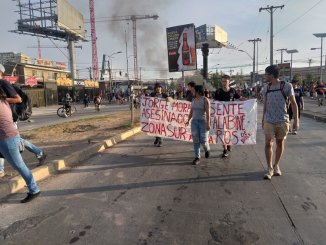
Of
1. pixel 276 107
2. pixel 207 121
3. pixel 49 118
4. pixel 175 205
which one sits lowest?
pixel 49 118

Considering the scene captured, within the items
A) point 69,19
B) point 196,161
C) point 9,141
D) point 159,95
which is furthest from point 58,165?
point 69,19

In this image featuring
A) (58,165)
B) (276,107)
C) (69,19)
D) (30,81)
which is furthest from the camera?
(69,19)

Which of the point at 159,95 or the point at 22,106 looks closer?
the point at 22,106

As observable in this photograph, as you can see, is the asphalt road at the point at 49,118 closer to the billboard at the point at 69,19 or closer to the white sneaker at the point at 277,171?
the white sneaker at the point at 277,171

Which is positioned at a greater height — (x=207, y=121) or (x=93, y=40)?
(x=93, y=40)

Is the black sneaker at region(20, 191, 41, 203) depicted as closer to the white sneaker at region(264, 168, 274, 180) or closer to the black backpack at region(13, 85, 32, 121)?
the black backpack at region(13, 85, 32, 121)

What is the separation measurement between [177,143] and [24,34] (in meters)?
71.0

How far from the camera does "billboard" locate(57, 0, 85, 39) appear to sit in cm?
6856

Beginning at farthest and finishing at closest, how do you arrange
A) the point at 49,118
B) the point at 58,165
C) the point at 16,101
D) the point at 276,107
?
the point at 49,118 → the point at 58,165 → the point at 276,107 → the point at 16,101

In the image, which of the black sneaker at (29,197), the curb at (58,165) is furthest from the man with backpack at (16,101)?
the black sneaker at (29,197)

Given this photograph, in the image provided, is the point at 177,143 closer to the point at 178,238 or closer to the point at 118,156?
the point at 118,156

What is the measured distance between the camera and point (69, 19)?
72.8m

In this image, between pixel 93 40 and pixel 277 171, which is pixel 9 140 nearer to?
pixel 277 171

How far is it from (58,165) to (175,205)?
3.28 meters
